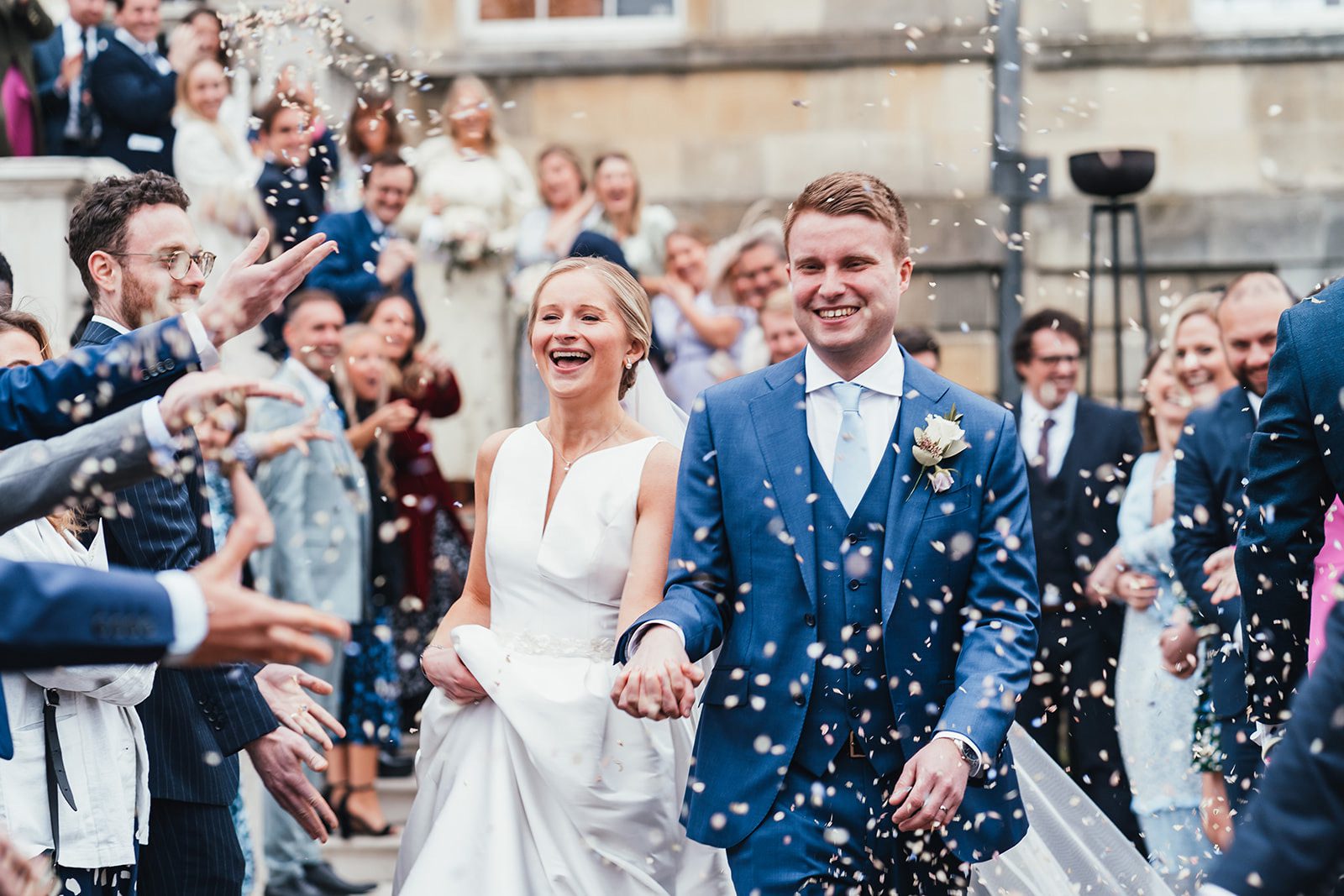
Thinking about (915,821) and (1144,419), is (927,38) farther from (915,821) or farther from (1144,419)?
(915,821)

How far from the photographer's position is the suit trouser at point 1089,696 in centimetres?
702

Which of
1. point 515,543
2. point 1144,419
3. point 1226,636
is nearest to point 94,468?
point 515,543

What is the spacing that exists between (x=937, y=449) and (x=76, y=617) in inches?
79.5

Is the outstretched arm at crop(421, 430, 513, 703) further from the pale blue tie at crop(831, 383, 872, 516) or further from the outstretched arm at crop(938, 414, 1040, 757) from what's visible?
the outstretched arm at crop(938, 414, 1040, 757)

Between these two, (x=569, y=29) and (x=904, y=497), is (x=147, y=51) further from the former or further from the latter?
(x=904, y=497)

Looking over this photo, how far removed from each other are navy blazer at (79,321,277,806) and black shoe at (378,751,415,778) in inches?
164

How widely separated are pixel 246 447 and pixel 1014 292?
8.96 m

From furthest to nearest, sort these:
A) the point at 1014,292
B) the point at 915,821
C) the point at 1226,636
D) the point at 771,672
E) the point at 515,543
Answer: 1. the point at 1014,292
2. the point at 1226,636
3. the point at 515,543
4. the point at 771,672
5. the point at 915,821

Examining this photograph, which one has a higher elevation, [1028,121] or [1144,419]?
[1028,121]

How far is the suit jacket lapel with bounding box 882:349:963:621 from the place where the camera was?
392 centimetres

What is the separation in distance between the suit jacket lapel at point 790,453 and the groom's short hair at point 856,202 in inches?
14.2

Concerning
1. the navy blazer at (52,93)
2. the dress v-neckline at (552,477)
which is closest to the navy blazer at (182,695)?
the dress v-neckline at (552,477)

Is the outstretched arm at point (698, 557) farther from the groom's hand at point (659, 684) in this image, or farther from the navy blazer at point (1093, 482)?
the navy blazer at point (1093, 482)

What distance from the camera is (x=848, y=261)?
13.3 ft
